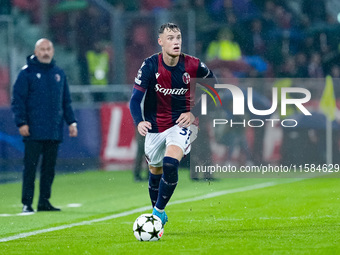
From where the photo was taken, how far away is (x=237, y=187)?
1221 cm

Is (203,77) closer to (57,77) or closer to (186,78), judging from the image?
(186,78)

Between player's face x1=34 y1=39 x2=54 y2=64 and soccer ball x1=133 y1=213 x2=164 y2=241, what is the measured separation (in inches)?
137

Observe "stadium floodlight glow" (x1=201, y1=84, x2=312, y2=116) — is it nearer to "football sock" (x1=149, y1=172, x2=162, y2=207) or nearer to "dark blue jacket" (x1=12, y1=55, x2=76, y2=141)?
"dark blue jacket" (x1=12, y1=55, x2=76, y2=141)

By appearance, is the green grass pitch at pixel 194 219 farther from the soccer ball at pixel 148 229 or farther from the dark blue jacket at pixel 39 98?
the dark blue jacket at pixel 39 98

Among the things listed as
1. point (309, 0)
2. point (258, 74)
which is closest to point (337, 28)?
point (309, 0)

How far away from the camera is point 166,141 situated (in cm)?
736

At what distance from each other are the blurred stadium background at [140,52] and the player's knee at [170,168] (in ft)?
26.5

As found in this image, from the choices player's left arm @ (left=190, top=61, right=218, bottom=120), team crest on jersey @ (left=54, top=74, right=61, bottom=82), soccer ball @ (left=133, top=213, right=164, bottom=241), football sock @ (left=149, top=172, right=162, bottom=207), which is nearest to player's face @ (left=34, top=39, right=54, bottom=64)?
team crest on jersey @ (left=54, top=74, right=61, bottom=82)

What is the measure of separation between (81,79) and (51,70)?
767cm

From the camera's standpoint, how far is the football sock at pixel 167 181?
700 cm

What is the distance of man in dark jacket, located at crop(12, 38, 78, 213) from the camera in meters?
9.62

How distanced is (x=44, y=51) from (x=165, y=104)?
8.31 ft

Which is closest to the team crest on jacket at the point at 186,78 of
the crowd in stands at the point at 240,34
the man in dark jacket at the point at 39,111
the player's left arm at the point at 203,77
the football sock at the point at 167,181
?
the player's left arm at the point at 203,77

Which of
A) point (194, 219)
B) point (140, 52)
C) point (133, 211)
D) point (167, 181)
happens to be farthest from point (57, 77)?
point (140, 52)
